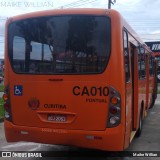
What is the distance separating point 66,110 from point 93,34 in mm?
1491

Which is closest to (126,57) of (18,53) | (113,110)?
(113,110)

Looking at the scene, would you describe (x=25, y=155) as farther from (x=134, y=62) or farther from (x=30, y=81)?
(x=134, y=62)

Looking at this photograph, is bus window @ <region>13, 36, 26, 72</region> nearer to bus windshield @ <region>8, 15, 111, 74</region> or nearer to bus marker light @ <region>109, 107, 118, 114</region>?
bus windshield @ <region>8, 15, 111, 74</region>

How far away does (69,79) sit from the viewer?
6914 millimetres

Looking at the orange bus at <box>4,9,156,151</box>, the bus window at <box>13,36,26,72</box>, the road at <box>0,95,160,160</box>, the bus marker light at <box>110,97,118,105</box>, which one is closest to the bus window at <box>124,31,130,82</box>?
the orange bus at <box>4,9,156,151</box>

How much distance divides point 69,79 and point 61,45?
2.21 ft

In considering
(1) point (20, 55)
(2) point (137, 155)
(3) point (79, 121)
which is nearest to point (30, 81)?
(1) point (20, 55)

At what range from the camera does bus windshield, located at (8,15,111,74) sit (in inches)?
269

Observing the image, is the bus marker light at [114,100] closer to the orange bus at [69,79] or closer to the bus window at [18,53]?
the orange bus at [69,79]

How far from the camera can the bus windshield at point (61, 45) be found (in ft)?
22.4

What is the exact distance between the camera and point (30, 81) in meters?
7.21

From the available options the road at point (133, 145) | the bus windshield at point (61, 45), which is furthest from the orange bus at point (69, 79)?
the road at point (133, 145)

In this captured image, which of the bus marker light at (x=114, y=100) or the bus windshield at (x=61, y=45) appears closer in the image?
the bus marker light at (x=114, y=100)

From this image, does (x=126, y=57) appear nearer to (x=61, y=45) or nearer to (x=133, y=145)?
(x=61, y=45)
